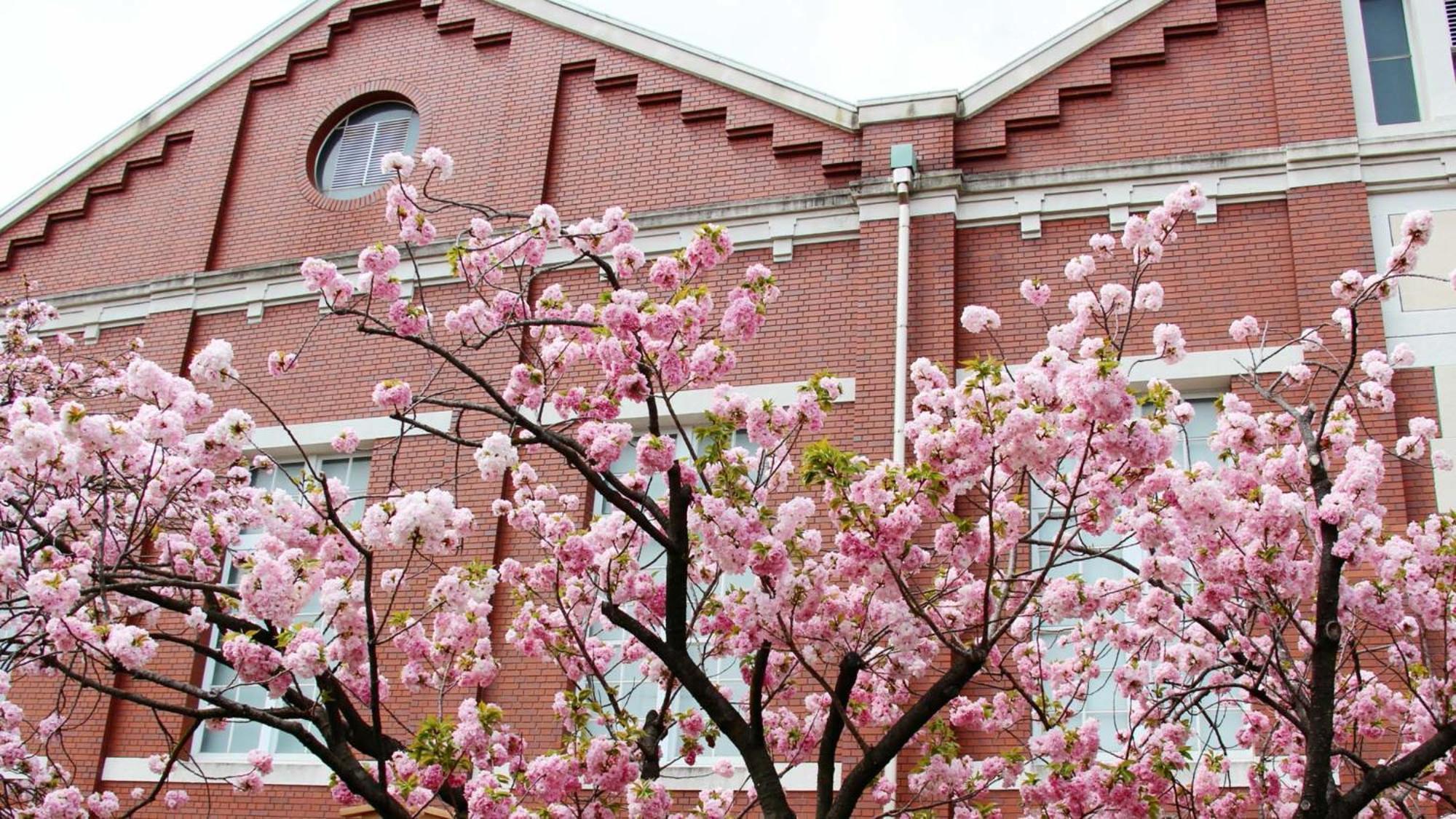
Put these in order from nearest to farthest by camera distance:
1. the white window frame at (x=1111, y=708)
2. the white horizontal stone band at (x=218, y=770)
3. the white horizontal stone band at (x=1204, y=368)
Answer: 1. the white window frame at (x=1111, y=708)
2. the white horizontal stone band at (x=1204, y=368)
3. the white horizontal stone band at (x=218, y=770)

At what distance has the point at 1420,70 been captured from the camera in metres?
12.5

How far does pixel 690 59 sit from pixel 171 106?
23.1 ft

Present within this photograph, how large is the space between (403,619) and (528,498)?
2.52 m

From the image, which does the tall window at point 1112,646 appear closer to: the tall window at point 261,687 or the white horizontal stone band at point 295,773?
the white horizontal stone band at point 295,773

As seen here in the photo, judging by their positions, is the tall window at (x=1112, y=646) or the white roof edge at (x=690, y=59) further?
the white roof edge at (x=690, y=59)

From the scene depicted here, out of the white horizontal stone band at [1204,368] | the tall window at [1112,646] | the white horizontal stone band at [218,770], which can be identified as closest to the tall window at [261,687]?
the white horizontal stone band at [218,770]

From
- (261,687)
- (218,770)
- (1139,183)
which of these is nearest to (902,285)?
(1139,183)

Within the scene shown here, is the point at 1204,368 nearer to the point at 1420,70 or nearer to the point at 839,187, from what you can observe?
the point at 1420,70

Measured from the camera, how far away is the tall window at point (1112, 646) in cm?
1073

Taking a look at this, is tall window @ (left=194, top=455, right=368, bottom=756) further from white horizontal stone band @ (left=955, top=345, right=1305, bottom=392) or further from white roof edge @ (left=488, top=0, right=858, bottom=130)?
white horizontal stone band @ (left=955, top=345, right=1305, bottom=392)

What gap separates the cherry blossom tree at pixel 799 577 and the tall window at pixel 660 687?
86 centimetres

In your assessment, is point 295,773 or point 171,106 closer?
point 295,773

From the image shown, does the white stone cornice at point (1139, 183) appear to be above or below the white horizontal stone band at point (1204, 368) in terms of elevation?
above

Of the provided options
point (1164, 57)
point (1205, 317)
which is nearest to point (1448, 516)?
point (1205, 317)
